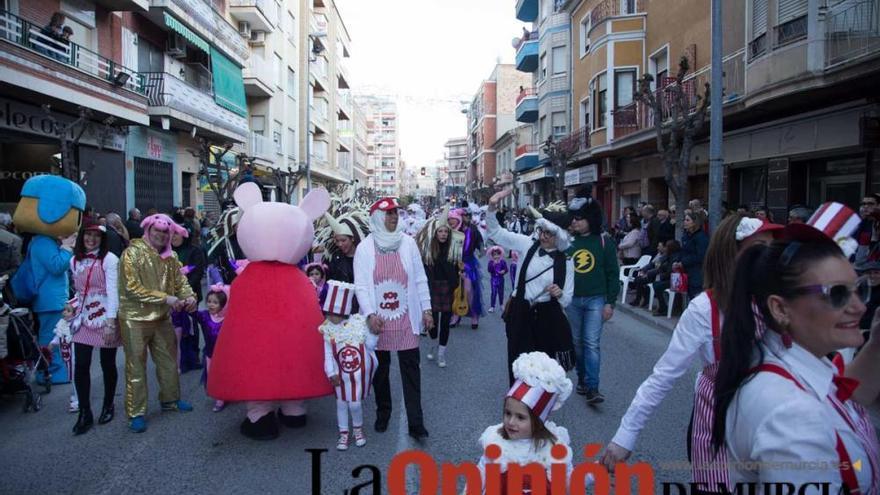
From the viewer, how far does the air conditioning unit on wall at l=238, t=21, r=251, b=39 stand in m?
28.5

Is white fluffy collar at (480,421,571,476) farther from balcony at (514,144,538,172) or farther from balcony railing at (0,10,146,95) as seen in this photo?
balcony at (514,144,538,172)

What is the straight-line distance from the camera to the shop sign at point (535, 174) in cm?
3397

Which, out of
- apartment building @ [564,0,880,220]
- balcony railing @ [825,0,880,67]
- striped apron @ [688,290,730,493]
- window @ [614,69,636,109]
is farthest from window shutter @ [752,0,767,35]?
striped apron @ [688,290,730,493]

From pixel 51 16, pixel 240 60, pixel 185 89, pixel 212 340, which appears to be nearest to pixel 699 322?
pixel 212 340

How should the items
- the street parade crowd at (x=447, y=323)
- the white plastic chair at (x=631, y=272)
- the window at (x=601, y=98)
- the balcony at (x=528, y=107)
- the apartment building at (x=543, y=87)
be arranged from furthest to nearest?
the balcony at (x=528, y=107)
the apartment building at (x=543, y=87)
the window at (x=601, y=98)
the white plastic chair at (x=631, y=272)
the street parade crowd at (x=447, y=323)

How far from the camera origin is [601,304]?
574cm

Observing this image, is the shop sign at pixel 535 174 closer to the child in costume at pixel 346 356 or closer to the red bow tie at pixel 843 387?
the child in costume at pixel 346 356

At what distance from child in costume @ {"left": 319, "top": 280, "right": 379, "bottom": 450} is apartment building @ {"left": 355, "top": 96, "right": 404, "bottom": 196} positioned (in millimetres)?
117330

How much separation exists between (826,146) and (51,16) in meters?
16.8

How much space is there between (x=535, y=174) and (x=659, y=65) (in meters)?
17.9

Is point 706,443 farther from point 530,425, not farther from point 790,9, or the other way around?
point 790,9

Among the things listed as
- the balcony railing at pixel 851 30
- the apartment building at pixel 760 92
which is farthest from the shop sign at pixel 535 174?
the balcony railing at pixel 851 30

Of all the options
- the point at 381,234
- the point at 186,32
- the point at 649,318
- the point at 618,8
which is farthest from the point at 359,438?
the point at 618,8

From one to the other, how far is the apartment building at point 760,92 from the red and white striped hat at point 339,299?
25.9 feet
